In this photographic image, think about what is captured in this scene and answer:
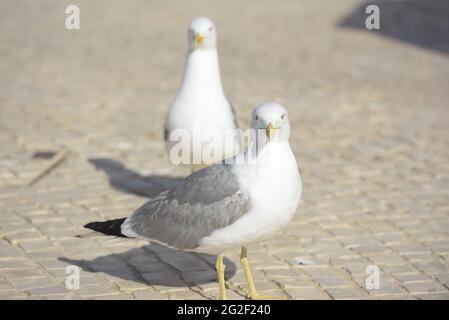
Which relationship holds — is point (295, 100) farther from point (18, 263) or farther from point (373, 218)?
point (18, 263)

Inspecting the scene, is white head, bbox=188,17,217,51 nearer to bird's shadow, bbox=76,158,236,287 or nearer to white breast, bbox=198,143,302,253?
bird's shadow, bbox=76,158,236,287

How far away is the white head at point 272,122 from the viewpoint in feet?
18.7

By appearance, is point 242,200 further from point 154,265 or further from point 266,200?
point 154,265

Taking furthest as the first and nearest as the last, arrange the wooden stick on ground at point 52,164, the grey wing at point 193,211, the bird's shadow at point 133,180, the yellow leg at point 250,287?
the wooden stick on ground at point 52,164 → the bird's shadow at point 133,180 → the yellow leg at point 250,287 → the grey wing at point 193,211

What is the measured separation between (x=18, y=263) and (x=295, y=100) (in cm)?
623

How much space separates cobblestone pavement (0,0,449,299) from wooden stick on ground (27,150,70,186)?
89 millimetres

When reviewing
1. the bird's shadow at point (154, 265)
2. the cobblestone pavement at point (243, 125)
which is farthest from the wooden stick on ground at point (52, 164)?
the bird's shadow at point (154, 265)

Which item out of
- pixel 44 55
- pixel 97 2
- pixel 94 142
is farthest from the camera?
pixel 97 2

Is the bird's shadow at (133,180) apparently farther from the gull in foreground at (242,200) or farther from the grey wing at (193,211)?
the gull in foreground at (242,200)

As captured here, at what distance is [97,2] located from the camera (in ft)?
63.4

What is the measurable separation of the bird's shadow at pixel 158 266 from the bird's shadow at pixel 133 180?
1.49 meters

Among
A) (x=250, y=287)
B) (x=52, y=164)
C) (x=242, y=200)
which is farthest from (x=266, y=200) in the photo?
(x=52, y=164)

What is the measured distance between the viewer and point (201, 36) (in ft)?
25.6
